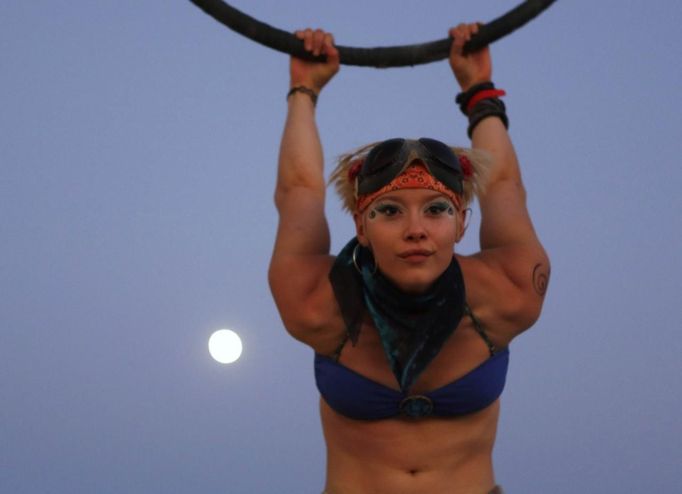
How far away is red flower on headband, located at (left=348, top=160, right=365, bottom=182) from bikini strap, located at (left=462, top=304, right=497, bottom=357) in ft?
2.69

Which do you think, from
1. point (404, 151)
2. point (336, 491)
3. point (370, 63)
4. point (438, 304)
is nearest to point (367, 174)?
point (404, 151)

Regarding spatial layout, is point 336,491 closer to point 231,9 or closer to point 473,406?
point 473,406

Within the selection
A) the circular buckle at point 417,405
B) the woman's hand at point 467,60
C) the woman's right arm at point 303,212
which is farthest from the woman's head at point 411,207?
the woman's hand at point 467,60

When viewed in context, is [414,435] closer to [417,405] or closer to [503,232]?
[417,405]

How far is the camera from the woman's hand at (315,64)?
473 centimetres

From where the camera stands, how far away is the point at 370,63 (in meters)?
4.86

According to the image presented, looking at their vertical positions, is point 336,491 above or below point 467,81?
below

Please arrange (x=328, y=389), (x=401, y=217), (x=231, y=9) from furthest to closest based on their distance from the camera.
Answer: (x=231, y=9)
(x=328, y=389)
(x=401, y=217)

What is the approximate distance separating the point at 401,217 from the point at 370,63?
48.3 inches

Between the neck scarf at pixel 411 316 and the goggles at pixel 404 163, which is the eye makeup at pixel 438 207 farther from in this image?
the neck scarf at pixel 411 316

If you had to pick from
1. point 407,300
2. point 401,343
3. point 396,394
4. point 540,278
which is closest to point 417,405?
point 396,394

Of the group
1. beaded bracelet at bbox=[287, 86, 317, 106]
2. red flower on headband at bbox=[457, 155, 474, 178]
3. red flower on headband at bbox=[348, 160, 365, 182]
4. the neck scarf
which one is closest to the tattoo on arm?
the neck scarf

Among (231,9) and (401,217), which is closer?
(401,217)

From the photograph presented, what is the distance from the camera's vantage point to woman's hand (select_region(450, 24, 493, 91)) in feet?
15.7
